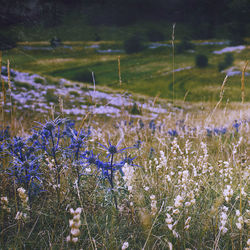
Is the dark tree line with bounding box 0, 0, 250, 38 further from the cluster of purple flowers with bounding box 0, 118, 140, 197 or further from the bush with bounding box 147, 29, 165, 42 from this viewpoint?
the cluster of purple flowers with bounding box 0, 118, 140, 197

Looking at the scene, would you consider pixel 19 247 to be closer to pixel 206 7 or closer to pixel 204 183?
pixel 204 183

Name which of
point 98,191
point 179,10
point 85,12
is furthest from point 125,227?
point 85,12

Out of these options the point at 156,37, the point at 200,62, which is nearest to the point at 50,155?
the point at 156,37

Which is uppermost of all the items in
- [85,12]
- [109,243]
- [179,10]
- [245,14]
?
[85,12]

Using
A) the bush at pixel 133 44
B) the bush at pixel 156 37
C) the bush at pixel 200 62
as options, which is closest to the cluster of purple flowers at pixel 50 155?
the bush at pixel 133 44

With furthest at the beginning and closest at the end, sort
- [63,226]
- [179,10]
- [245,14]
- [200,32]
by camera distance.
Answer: [200,32], [179,10], [245,14], [63,226]

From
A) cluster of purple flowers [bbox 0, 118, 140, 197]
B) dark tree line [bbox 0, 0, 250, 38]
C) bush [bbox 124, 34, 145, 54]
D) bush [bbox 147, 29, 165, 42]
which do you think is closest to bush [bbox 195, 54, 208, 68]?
dark tree line [bbox 0, 0, 250, 38]

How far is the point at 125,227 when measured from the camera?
1.43 meters

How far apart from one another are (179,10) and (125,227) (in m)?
11.4

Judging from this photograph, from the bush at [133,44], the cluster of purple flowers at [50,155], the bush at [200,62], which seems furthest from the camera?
the bush at [200,62]

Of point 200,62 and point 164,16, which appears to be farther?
point 200,62

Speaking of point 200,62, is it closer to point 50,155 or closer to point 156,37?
point 156,37

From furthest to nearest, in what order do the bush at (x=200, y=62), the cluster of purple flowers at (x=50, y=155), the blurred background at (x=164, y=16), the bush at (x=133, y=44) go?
the bush at (x=200, y=62), the blurred background at (x=164, y=16), the bush at (x=133, y=44), the cluster of purple flowers at (x=50, y=155)

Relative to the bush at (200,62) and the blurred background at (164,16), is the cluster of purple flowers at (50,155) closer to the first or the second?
the blurred background at (164,16)
